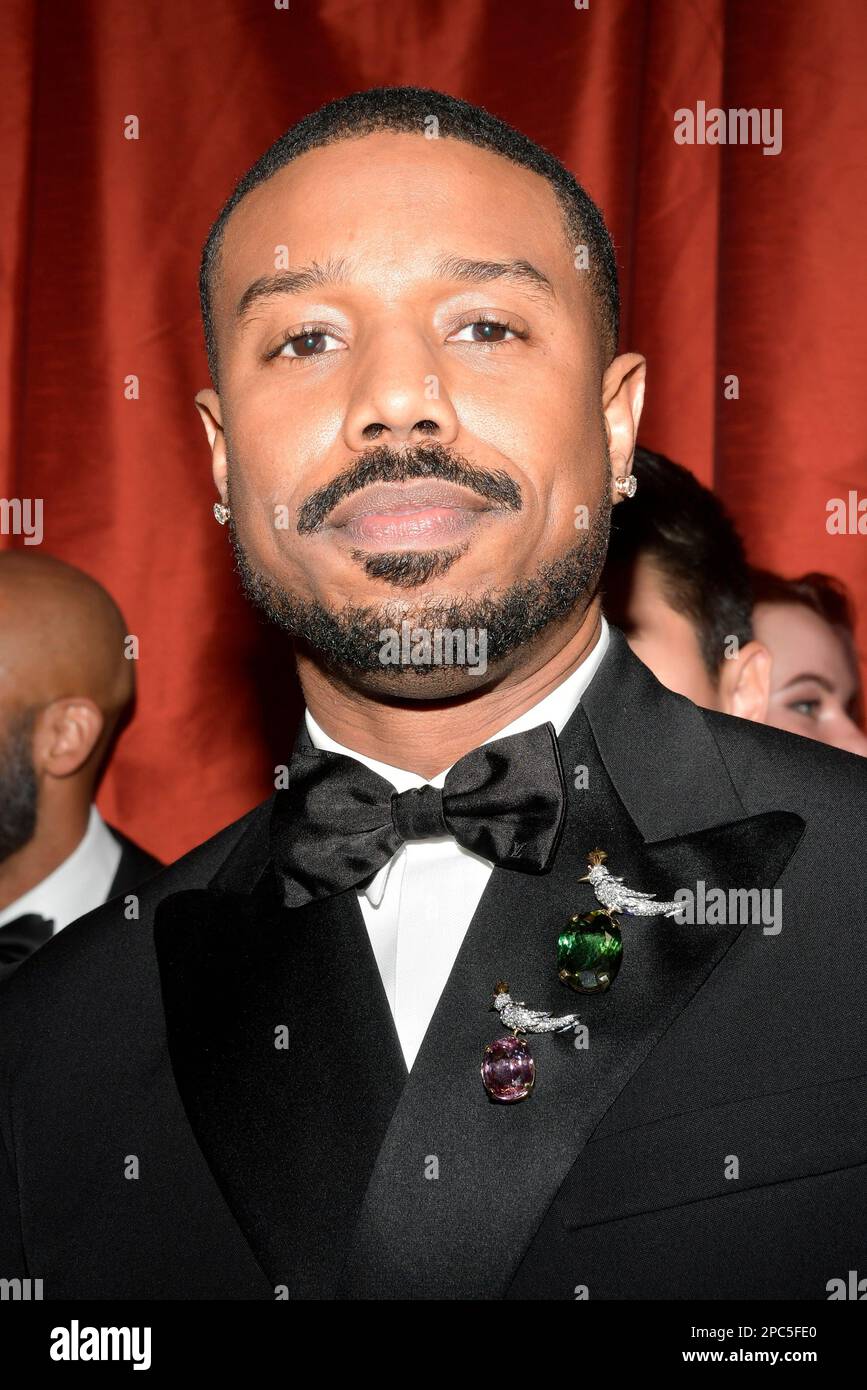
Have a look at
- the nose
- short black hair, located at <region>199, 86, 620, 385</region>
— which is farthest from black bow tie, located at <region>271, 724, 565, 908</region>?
short black hair, located at <region>199, 86, 620, 385</region>

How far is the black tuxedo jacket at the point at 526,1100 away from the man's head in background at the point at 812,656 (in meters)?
0.78

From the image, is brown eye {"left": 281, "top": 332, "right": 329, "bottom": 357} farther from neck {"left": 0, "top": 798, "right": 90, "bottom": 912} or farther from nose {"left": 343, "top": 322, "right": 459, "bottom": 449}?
neck {"left": 0, "top": 798, "right": 90, "bottom": 912}

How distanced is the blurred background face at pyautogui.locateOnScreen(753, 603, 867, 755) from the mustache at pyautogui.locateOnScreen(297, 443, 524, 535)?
3.11 ft

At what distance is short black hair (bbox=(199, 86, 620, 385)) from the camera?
116cm

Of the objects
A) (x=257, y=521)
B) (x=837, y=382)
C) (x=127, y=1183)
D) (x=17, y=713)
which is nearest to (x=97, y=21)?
(x=17, y=713)

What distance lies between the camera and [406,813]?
112cm

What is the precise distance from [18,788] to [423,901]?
0.99 m

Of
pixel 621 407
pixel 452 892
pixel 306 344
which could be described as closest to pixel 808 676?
pixel 621 407

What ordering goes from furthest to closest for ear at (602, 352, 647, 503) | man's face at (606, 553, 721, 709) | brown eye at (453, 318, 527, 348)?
man's face at (606, 553, 721, 709) < ear at (602, 352, 647, 503) < brown eye at (453, 318, 527, 348)

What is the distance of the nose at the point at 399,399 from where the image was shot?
1025 mm

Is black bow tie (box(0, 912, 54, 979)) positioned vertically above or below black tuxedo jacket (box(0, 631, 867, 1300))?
above

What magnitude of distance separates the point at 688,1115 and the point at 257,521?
52 cm

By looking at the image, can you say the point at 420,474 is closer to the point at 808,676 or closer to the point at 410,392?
the point at 410,392
